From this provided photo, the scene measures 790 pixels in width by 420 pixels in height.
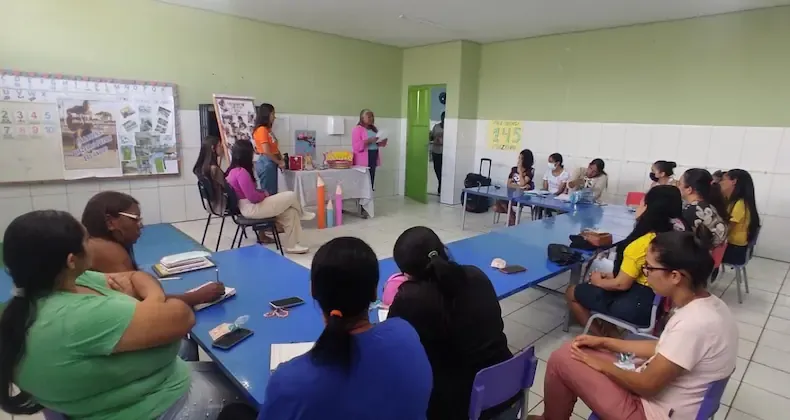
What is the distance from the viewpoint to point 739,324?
325 centimetres

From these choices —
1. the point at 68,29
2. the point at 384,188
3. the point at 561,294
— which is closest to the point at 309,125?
the point at 384,188

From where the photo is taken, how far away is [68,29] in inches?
179

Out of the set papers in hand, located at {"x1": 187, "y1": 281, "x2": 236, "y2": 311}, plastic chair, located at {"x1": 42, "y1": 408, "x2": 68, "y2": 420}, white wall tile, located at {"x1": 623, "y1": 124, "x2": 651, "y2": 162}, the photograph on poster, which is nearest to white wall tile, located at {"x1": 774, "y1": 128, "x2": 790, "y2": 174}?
white wall tile, located at {"x1": 623, "y1": 124, "x2": 651, "y2": 162}

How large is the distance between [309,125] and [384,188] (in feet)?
6.45

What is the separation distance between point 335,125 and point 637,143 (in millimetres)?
4296

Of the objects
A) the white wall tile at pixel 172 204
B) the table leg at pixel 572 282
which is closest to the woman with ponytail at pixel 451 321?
the table leg at pixel 572 282

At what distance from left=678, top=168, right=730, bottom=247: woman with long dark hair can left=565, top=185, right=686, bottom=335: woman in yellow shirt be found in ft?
1.69

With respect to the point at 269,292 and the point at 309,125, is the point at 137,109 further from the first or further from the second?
the point at 269,292

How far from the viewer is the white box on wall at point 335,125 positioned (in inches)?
270

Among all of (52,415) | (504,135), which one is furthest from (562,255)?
(504,135)

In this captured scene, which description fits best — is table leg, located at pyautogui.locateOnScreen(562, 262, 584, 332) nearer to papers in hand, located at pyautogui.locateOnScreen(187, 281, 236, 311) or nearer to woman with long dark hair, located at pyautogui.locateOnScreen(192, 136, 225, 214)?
papers in hand, located at pyautogui.locateOnScreen(187, 281, 236, 311)

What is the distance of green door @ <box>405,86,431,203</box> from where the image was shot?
25.0ft

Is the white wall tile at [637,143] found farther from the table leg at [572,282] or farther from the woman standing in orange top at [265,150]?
the woman standing in orange top at [265,150]

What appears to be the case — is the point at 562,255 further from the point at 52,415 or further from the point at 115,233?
the point at 52,415
